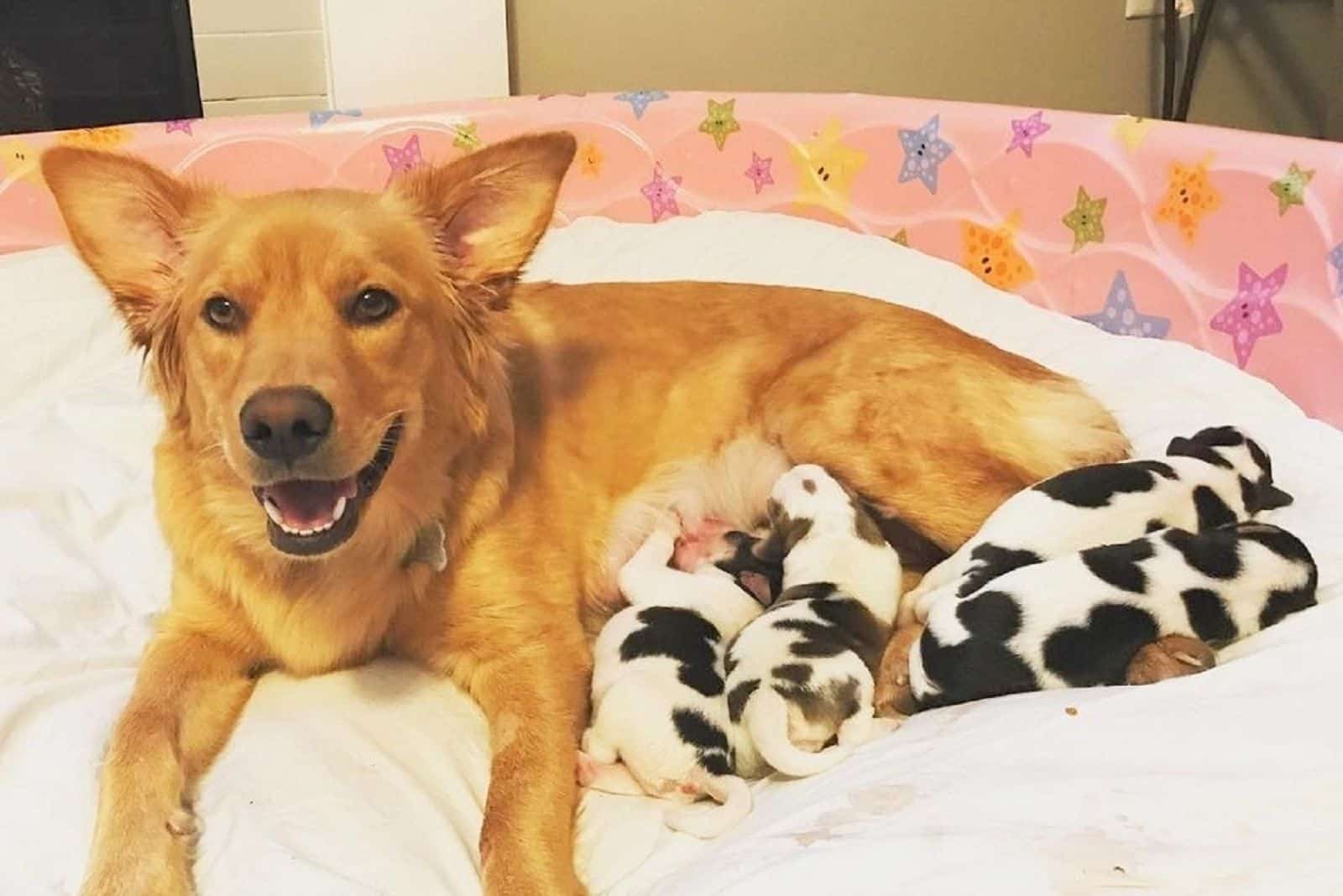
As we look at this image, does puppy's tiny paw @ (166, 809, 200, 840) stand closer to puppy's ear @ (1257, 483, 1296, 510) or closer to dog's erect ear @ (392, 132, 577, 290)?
dog's erect ear @ (392, 132, 577, 290)

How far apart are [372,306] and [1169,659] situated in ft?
3.79

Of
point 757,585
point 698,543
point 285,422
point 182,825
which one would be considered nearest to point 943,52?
point 698,543

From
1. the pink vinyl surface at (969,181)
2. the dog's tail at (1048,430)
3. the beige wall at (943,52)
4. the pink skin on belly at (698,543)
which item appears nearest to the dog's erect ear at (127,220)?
the pink skin on belly at (698,543)

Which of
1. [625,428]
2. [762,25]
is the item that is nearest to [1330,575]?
[625,428]

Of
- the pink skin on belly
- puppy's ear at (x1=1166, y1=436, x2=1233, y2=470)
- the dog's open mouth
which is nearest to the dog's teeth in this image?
the dog's open mouth

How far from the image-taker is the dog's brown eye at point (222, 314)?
164 cm

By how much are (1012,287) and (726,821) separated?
1.92 m

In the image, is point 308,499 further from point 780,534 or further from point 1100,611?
point 1100,611

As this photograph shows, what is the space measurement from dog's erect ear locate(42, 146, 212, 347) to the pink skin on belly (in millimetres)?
951

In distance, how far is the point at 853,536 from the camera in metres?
1.99

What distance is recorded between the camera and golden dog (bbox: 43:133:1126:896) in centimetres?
159

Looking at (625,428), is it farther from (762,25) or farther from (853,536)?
(762,25)

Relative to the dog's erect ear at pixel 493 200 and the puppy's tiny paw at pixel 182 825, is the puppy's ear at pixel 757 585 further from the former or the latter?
the puppy's tiny paw at pixel 182 825

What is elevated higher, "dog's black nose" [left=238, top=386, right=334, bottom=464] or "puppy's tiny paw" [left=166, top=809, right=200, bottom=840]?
"dog's black nose" [left=238, top=386, right=334, bottom=464]
